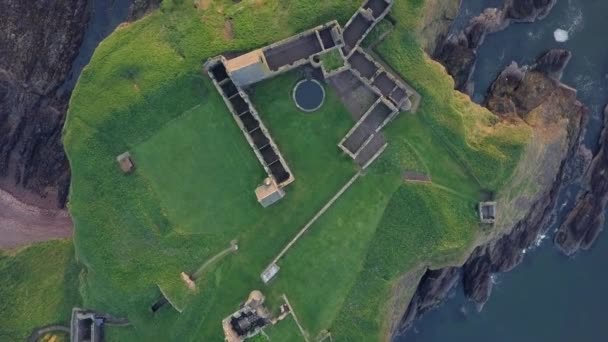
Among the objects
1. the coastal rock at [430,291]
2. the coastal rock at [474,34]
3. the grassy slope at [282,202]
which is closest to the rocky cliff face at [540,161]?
the coastal rock at [430,291]

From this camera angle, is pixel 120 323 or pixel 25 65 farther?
pixel 25 65

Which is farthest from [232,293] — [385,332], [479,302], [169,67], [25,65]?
[25,65]

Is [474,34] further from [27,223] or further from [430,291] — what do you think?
[27,223]

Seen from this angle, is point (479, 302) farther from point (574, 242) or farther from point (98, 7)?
point (98, 7)

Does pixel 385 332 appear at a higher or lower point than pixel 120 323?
lower

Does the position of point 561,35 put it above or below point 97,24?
below

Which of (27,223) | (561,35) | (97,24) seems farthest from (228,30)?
(561,35)

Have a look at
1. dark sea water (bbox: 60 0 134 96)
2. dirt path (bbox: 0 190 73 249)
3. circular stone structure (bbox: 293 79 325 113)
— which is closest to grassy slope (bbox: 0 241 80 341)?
dirt path (bbox: 0 190 73 249)
